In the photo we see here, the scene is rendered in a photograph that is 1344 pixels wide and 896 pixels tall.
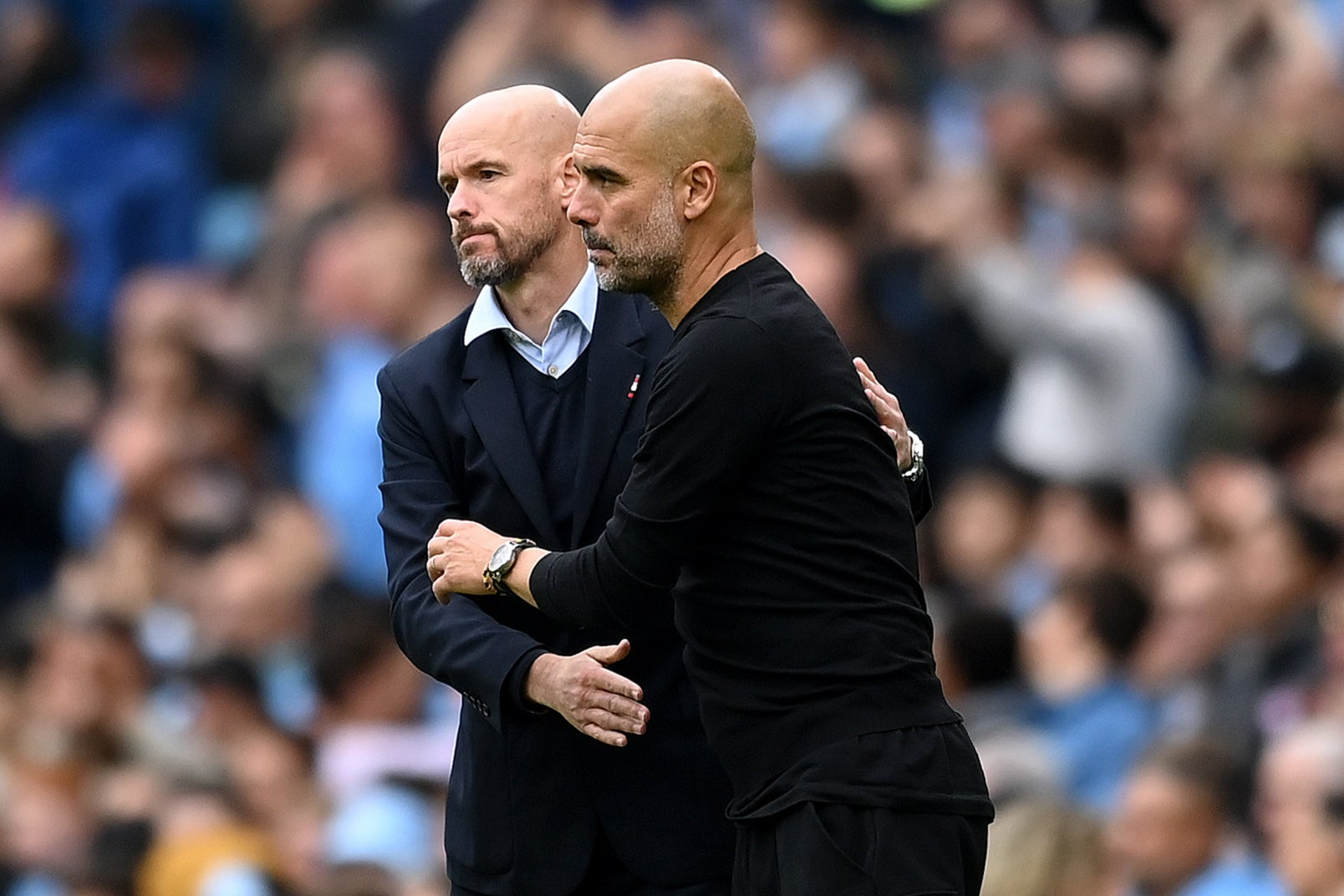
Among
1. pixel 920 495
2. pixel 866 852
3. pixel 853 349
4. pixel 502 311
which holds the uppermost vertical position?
pixel 853 349

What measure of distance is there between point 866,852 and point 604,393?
0.90 m

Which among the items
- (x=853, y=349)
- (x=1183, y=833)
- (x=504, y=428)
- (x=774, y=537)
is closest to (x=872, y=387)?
(x=774, y=537)

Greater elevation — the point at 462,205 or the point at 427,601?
the point at 462,205

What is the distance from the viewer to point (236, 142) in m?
11.1

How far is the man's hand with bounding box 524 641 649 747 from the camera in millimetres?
3793

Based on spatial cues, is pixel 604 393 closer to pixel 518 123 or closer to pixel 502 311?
pixel 502 311

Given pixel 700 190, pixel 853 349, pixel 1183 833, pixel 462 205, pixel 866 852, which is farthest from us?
pixel 853 349

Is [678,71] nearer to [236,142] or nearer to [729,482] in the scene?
[729,482]

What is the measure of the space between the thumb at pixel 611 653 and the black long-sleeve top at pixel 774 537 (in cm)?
9

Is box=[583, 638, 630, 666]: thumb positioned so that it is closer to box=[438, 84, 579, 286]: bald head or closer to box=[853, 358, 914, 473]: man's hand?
box=[853, 358, 914, 473]: man's hand

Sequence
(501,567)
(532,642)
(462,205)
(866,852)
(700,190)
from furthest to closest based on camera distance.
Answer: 1. (462,205)
2. (532,642)
3. (501,567)
4. (700,190)
5. (866,852)

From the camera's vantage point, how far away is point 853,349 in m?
8.08

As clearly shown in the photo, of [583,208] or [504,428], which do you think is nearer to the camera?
[583,208]

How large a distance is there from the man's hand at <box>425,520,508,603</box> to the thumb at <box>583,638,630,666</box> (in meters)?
0.19
